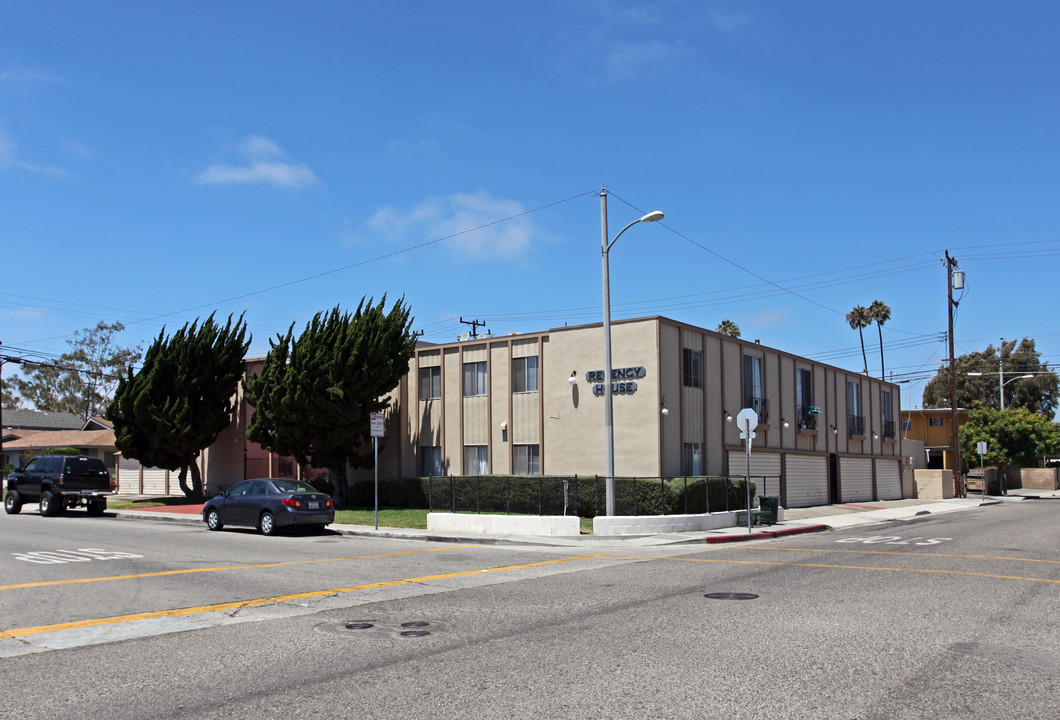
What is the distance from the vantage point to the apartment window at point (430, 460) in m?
30.9

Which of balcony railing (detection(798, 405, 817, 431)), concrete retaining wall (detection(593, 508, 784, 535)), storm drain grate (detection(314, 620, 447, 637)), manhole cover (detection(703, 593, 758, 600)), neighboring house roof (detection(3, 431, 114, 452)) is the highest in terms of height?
balcony railing (detection(798, 405, 817, 431))

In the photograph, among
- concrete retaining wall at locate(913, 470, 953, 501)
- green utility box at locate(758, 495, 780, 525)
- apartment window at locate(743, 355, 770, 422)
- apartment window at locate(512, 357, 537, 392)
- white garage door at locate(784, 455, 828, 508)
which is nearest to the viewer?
green utility box at locate(758, 495, 780, 525)

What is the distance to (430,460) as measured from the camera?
31.2 m

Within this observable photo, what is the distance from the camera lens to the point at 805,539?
66.9 feet

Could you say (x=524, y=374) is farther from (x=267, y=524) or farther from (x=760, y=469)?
(x=267, y=524)

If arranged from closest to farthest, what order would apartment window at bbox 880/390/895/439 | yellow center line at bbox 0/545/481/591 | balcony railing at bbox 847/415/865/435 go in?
yellow center line at bbox 0/545/481/591
balcony railing at bbox 847/415/865/435
apartment window at bbox 880/390/895/439

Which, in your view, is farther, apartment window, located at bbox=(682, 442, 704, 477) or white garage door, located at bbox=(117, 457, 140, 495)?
white garage door, located at bbox=(117, 457, 140, 495)

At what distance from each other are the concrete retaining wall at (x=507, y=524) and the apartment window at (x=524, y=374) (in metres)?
7.39

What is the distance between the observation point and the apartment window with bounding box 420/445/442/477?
30.9 meters

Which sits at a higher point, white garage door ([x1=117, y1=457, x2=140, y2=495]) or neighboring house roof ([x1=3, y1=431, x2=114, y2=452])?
neighboring house roof ([x1=3, y1=431, x2=114, y2=452])

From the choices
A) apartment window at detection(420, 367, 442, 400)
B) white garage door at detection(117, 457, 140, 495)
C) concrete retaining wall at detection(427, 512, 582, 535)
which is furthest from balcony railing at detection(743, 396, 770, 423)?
white garage door at detection(117, 457, 140, 495)

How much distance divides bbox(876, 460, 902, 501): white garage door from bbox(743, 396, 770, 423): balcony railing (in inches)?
558

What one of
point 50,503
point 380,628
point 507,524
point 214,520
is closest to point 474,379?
point 507,524

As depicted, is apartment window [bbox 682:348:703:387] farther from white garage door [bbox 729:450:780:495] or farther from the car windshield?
the car windshield
